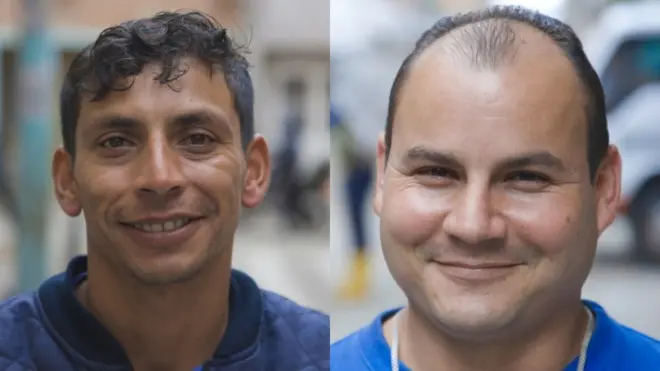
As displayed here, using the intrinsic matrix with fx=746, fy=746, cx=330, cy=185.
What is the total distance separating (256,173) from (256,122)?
0.06 meters

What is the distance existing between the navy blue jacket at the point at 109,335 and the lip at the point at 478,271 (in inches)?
8.4

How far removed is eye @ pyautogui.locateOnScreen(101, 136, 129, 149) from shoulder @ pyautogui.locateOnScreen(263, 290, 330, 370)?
0.76 ft

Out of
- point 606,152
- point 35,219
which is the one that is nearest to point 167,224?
point 35,219

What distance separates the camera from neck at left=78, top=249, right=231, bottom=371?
0.79m

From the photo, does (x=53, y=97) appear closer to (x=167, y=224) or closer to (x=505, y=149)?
(x=167, y=224)

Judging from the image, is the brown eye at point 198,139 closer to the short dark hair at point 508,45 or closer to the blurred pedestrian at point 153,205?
the blurred pedestrian at point 153,205

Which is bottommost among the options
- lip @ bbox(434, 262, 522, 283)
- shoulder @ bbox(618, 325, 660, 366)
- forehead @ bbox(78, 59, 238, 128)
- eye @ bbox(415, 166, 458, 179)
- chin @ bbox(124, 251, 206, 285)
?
shoulder @ bbox(618, 325, 660, 366)

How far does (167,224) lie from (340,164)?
0.22 meters

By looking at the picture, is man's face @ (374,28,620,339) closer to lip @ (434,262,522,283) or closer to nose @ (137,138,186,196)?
lip @ (434,262,522,283)

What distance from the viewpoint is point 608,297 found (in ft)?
2.75

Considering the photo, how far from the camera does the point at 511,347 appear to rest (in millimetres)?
735

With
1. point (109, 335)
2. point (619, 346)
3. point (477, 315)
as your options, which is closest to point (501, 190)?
point (477, 315)

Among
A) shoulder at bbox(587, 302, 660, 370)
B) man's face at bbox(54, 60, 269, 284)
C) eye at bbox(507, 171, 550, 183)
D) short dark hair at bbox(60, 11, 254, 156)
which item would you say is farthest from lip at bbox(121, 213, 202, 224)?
shoulder at bbox(587, 302, 660, 370)

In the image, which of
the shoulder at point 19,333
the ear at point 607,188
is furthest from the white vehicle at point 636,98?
the shoulder at point 19,333
